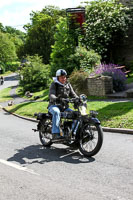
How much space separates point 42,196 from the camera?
4.70 metres

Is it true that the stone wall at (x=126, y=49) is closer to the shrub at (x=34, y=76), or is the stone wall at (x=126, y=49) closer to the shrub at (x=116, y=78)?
the shrub at (x=34, y=76)

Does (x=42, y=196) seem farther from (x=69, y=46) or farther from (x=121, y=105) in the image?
(x=69, y=46)

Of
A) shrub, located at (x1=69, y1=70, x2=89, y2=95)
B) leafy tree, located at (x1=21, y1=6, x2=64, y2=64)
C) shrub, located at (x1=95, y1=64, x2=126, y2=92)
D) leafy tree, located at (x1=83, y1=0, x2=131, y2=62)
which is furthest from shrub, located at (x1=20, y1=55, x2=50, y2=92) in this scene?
leafy tree, located at (x1=21, y1=6, x2=64, y2=64)

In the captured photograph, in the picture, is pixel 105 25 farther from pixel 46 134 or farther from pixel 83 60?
pixel 46 134

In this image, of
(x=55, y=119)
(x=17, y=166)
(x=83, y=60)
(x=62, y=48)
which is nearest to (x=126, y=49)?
(x=62, y=48)

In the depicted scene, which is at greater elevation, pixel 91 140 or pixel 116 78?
pixel 116 78

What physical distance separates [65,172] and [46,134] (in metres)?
2.23

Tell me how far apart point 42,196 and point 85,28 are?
22.6 meters

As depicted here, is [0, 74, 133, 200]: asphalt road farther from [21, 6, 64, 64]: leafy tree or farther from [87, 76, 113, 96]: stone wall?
[21, 6, 64, 64]: leafy tree

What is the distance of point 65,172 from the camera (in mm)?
5816

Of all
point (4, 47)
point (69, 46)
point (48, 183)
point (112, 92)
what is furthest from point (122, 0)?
point (4, 47)

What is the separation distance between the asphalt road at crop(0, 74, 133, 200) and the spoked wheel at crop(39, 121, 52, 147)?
0.61 feet

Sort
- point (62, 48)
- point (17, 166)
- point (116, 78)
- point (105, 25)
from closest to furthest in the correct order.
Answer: point (17, 166) < point (116, 78) < point (62, 48) < point (105, 25)

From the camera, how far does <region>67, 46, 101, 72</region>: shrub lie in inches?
821
